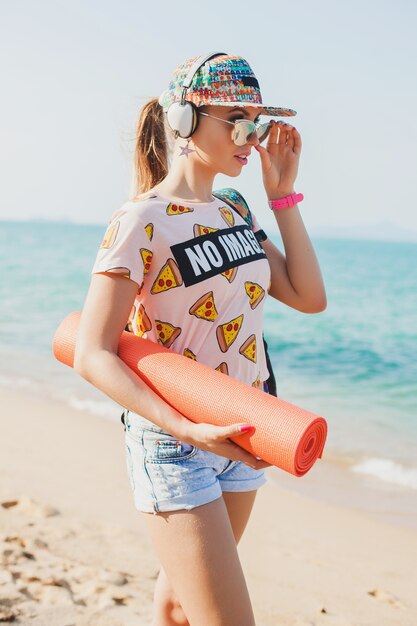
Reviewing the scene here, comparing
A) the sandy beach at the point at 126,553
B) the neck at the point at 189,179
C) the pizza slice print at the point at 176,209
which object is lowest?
the sandy beach at the point at 126,553

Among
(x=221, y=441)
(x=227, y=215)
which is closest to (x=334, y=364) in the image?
(x=227, y=215)

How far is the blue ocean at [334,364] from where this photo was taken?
8.11m

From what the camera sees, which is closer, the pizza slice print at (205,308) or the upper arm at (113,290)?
the upper arm at (113,290)

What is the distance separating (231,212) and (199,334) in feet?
1.56

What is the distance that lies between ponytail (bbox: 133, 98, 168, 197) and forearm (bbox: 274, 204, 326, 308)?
0.49m

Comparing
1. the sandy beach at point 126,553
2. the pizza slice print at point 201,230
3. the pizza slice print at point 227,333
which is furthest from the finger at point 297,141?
the sandy beach at point 126,553

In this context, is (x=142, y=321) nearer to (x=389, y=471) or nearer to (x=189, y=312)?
(x=189, y=312)

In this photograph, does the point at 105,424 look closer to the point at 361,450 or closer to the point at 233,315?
the point at 361,450

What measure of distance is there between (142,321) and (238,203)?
0.62 metres

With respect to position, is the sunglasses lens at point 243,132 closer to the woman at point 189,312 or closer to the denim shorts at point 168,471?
the woman at point 189,312

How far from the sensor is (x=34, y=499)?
5.45m

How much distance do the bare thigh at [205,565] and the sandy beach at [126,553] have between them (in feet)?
4.98

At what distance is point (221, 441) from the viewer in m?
2.07

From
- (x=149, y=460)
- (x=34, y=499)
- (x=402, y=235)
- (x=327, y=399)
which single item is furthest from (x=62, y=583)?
(x=402, y=235)
